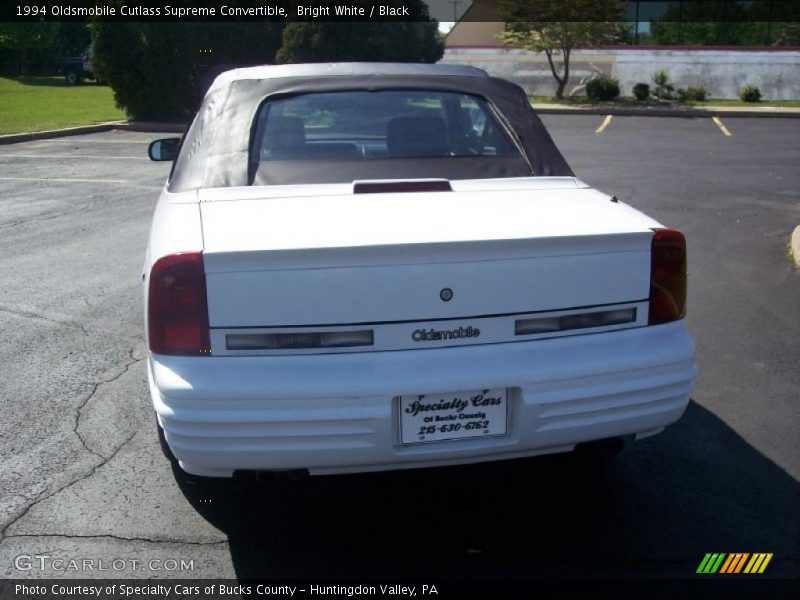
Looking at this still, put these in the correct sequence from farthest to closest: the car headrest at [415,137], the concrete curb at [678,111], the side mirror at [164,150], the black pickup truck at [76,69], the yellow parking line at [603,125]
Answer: the black pickup truck at [76,69]
the concrete curb at [678,111]
the yellow parking line at [603,125]
the side mirror at [164,150]
the car headrest at [415,137]

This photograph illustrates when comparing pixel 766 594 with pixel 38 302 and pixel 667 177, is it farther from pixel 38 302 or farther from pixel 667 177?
pixel 667 177

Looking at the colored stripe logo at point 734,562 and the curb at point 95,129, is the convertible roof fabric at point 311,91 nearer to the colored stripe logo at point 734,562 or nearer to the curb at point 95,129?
the colored stripe logo at point 734,562

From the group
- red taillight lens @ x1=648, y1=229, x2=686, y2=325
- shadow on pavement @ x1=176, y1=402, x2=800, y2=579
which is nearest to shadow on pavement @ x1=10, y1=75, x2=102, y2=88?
shadow on pavement @ x1=176, y1=402, x2=800, y2=579

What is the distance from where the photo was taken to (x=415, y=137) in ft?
13.9

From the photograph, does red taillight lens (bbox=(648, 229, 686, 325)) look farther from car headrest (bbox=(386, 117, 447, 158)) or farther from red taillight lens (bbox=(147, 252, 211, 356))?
red taillight lens (bbox=(147, 252, 211, 356))

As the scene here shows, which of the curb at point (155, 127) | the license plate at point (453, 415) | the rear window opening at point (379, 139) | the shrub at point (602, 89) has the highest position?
the rear window opening at point (379, 139)

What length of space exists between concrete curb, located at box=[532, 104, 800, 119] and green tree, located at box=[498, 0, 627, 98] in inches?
142

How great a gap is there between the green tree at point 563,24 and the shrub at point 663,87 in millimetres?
1805

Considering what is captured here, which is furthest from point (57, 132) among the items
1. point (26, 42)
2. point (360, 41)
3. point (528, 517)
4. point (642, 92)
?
point (26, 42)

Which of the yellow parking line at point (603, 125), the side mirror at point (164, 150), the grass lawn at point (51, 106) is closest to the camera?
the side mirror at point (164, 150)

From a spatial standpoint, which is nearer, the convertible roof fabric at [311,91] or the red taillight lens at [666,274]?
the red taillight lens at [666,274]

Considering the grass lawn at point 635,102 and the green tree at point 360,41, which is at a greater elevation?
the green tree at point 360,41

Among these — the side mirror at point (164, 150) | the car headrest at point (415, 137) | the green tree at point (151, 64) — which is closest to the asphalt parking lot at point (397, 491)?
the side mirror at point (164, 150)

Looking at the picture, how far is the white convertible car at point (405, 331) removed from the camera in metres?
2.94
